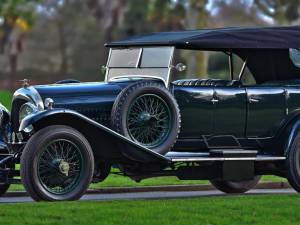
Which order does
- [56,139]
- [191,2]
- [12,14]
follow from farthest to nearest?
[12,14]
[191,2]
[56,139]

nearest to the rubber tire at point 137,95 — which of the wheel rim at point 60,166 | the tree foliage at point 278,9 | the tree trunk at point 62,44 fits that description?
the wheel rim at point 60,166

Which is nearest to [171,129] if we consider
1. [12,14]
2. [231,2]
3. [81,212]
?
[81,212]

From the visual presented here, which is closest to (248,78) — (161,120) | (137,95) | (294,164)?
(294,164)

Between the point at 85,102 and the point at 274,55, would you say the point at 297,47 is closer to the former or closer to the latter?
the point at 274,55

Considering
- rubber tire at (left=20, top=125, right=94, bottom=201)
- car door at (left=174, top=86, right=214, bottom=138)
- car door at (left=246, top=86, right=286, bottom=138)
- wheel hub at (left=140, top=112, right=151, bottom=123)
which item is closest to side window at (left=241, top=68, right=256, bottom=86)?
car door at (left=246, top=86, right=286, bottom=138)

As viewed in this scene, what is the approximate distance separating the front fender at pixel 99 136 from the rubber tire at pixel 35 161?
125 millimetres

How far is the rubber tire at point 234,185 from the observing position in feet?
47.3

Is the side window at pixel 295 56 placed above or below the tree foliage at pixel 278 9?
below

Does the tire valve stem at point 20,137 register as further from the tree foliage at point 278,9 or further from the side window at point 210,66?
the tree foliage at point 278,9

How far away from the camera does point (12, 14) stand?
63.6 metres

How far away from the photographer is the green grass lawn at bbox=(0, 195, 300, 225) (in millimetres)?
9914

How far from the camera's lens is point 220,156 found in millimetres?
12742

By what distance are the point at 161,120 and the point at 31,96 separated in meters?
1.57

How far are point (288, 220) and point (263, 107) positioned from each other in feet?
9.99
